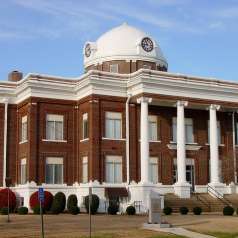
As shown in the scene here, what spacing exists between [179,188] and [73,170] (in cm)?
941

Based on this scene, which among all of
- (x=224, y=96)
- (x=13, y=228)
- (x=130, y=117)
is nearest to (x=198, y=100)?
(x=224, y=96)

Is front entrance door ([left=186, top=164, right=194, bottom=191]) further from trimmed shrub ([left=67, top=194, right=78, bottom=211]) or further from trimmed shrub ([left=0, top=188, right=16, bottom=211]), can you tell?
trimmed shrub ([left=0, top=188, right=16, bottom=211])

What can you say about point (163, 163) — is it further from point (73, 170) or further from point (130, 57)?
point (130, 57)

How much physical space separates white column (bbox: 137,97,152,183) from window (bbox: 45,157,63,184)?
23.8ft

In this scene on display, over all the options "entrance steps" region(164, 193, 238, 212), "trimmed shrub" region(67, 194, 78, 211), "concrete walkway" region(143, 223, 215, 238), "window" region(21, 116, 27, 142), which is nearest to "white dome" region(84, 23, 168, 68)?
"window" region(21, 116, 27, 142)

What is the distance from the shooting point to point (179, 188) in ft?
161

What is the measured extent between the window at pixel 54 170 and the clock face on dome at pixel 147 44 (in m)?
14.8

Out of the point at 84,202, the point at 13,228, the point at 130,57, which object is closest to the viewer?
the point at 13,228

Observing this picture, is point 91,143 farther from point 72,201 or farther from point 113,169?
point 72,201

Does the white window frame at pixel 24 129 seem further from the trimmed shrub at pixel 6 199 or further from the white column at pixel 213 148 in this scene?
the white column at pixel 213 148

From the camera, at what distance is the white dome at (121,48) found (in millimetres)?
57188

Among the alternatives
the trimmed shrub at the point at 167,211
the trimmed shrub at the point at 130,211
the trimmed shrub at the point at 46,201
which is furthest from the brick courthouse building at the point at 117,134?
the trimmed shrub at the point at 167,211

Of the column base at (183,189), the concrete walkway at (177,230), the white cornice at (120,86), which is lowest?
the concrete walkway at (177,230)

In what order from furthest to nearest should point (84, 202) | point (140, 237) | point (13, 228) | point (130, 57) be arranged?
point (130, 57) < point (84, 202) < point (13, 228) < point (140, 237)
